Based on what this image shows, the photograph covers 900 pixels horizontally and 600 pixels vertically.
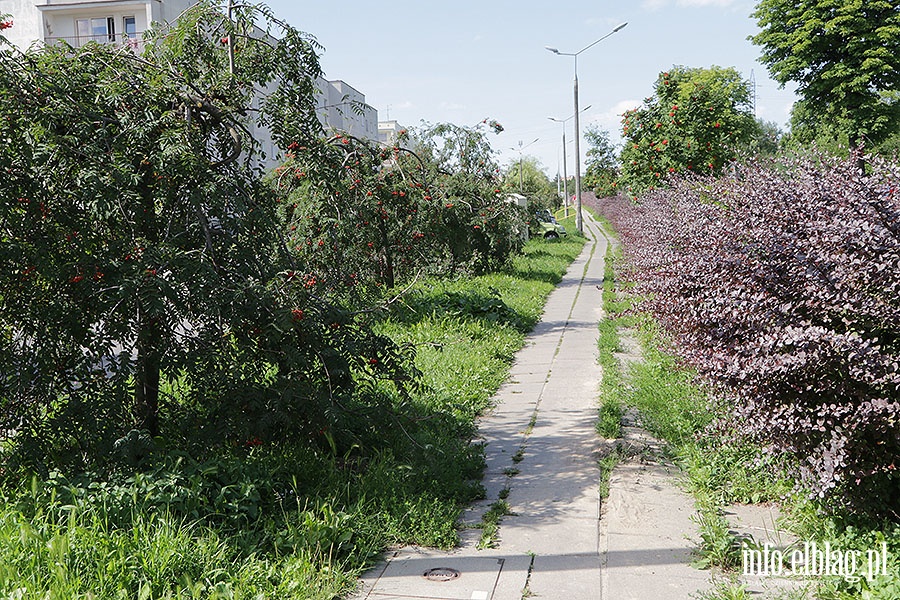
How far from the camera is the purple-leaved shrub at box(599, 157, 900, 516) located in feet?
12.2

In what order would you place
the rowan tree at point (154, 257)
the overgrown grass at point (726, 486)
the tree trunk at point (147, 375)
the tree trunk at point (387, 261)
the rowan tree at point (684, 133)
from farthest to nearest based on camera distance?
the rowan tree at point (684, 133)
the tree trunk at point (387, 261)
the tree trunk at point (147, 375)
the rowan tree at point (154, 257)
the overgrown grass at point (726, 486)

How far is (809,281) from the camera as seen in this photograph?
13.6 feet

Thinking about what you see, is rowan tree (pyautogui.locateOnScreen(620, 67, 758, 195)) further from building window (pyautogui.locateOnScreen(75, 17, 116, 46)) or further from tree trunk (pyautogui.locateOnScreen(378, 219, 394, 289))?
building window (pyautogui.locateOnScreen(75, 17, 116, 46))

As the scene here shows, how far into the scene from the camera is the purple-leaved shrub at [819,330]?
3.73m

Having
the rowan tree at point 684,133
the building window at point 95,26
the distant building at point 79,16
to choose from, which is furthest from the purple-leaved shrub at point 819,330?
the building window at point 95,26

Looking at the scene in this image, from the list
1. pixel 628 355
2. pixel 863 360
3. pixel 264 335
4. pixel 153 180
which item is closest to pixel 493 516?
pixel 264 335

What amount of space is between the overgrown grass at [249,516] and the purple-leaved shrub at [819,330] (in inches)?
72.3

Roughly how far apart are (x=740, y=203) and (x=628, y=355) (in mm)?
3814

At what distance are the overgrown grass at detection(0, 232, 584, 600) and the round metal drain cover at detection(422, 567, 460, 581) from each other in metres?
0.27

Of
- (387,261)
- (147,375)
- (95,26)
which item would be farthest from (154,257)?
(95,26)

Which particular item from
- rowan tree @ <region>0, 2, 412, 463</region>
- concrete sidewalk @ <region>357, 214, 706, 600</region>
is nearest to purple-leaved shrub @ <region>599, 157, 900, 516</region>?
concrete sidewalk @ <region>357, 214, 706, 600</region>

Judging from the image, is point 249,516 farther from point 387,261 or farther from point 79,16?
point 79,16

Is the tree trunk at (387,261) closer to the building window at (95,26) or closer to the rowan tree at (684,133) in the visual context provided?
the rowan tree at (684,133)

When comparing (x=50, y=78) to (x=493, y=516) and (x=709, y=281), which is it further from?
(x=709, y=281)
